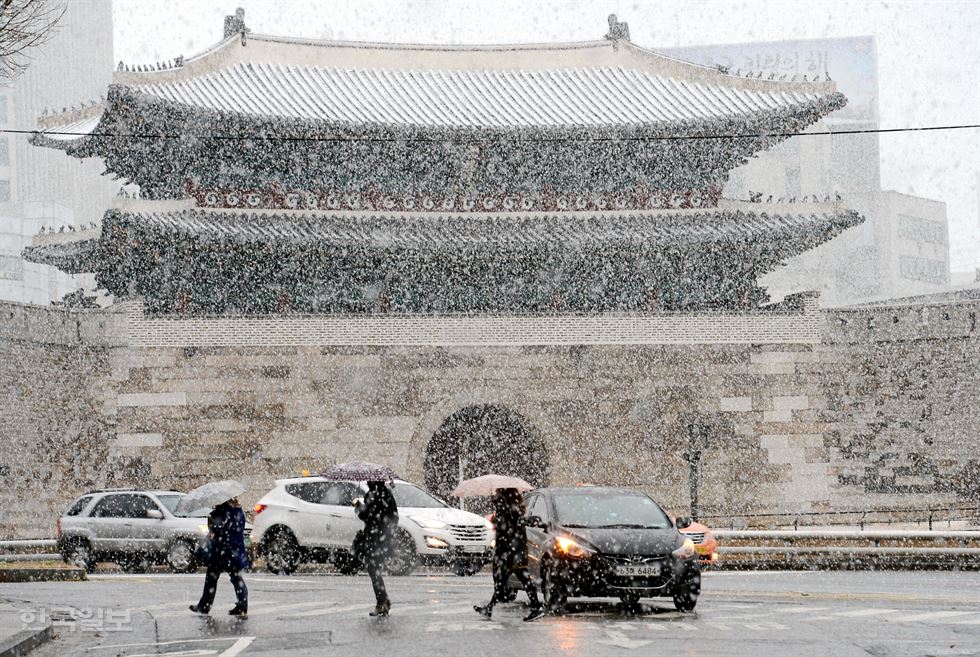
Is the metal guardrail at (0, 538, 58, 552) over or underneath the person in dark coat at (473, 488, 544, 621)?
underneath

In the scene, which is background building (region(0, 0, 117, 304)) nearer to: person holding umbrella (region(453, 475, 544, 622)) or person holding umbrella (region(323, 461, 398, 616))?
person holding umbrella (region(323, 461, 398, 616))

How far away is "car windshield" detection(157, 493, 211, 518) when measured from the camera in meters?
24.5

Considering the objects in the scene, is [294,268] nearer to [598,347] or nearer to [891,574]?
[598,347]

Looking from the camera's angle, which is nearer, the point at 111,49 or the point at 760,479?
the point at 760,479

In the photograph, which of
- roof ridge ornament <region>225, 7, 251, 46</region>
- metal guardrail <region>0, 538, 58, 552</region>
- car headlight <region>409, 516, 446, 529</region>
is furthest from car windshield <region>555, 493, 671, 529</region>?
roof ridge ornament <region>225, 7, 251, 46</region>

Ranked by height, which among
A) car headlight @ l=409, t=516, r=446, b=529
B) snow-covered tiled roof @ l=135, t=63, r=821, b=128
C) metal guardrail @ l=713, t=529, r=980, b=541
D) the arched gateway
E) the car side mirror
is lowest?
metal guardrail @ l=713, t=529, r=980, b=541

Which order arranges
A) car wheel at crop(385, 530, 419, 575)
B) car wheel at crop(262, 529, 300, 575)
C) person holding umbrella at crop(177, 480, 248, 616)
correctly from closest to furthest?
person holding umbrella at crop(177, 480, 248, 616) < car wheel at crop(385, 530, 419, 575) < car wheel at crop(262, 529, 300, 575)

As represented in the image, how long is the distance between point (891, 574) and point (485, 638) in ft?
35.9

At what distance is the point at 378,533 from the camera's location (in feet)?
48.8

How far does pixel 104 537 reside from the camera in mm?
24594

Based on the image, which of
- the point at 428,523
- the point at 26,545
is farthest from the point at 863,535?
the point at 26,545

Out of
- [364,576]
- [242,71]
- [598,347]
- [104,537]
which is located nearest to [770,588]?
[364,576]

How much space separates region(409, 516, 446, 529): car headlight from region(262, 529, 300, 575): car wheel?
2.13 m

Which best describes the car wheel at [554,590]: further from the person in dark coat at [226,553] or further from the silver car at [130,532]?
the silver car at [130,532]
